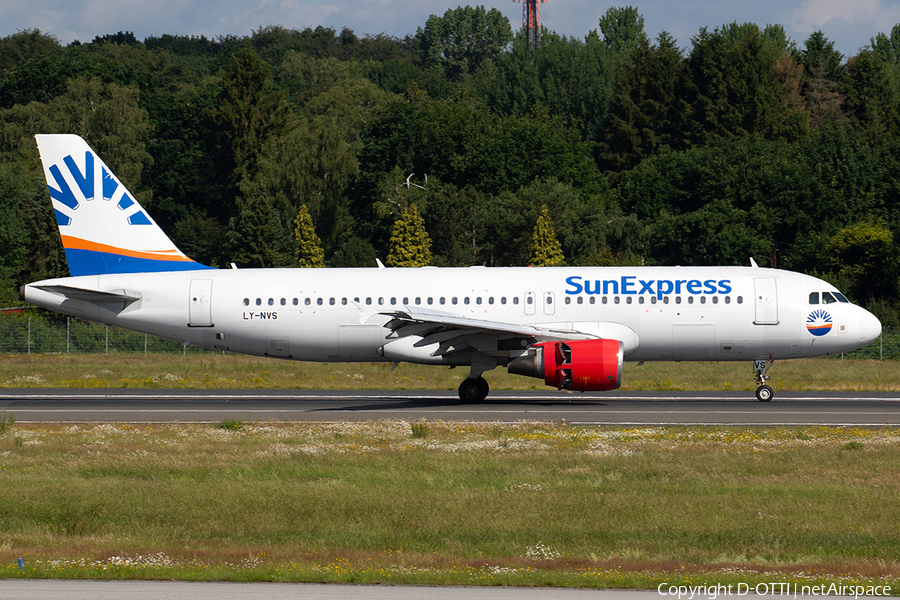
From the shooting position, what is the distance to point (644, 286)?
33062 mm

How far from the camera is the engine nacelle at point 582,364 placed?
1197 inches

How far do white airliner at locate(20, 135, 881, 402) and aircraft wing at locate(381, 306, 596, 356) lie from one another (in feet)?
0.15

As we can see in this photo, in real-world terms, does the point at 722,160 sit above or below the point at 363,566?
above

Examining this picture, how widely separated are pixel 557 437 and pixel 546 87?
447 ft

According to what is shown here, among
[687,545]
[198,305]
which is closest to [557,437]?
[687,545]

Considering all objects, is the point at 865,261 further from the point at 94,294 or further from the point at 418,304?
the point at 94,294

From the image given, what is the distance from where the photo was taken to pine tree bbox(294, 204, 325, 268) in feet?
299

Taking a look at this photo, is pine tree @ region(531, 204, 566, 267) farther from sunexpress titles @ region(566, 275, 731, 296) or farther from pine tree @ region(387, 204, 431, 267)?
sunexpress titles @ region(566, 275, 731, 296)

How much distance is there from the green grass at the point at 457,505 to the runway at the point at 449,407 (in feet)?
10.8

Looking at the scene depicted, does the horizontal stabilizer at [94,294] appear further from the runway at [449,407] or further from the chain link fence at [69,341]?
the chain link fence at [69,341]

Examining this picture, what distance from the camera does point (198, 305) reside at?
111 ft

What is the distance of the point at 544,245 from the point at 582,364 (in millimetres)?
56658

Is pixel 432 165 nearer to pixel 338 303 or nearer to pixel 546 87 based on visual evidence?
pixel 546 87

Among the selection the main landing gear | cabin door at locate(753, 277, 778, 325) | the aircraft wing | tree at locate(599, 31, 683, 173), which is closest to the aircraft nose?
cabin door at locate(753, 277, 778, 325)
